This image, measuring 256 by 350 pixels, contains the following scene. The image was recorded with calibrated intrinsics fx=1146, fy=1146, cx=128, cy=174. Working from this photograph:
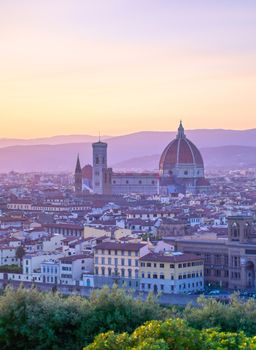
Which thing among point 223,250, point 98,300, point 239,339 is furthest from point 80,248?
point 239,339

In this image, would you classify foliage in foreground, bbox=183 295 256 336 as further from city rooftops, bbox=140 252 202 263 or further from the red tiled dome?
the red tiled dome

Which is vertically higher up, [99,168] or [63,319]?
[99,168]

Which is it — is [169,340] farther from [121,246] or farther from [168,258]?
[121,246]

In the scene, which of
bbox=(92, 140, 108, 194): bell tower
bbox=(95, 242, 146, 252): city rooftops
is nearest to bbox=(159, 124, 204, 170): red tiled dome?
bbox=(92, 140, 108, 194): bell tower

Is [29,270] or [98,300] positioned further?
[29,270]

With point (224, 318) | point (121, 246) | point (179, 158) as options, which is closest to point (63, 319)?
point (224, 318)

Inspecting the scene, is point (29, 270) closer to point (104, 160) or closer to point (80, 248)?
point (80, 248)
